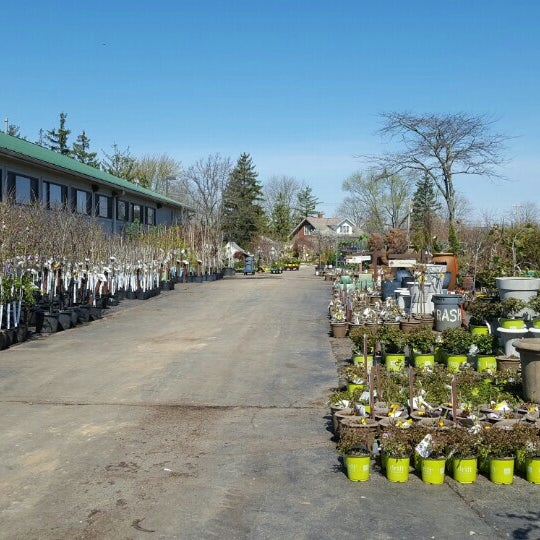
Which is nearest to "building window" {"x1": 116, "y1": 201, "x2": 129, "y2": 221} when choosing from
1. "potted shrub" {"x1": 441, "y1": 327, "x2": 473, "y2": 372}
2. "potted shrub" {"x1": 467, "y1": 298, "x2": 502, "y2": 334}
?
"potted shrub" {"x1": 467, "y1": 298, "x2": 502, "y2": 334}

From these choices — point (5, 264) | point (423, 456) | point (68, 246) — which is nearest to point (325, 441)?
point (423, 456)

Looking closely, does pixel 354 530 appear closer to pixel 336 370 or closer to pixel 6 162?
pixel 336 370

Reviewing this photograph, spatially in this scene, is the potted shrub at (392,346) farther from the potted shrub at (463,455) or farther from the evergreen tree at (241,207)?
the evergreen tree at (241,207)

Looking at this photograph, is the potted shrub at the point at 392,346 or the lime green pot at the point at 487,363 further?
the potted shrub at the point at 392,346

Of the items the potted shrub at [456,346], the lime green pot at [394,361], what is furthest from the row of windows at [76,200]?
the potted shrub at [456,346]

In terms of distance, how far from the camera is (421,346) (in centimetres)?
1098

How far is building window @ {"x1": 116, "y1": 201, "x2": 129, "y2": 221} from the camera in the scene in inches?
1377

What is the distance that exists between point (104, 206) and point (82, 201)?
10.9ft

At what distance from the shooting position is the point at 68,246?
64.0ft

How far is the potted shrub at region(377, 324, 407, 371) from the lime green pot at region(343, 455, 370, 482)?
444 cm

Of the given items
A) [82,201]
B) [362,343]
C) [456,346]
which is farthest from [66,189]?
[456,346]

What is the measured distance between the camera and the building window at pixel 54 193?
2552 centimetres

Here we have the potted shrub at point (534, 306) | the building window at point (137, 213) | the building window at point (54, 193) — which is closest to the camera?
the potted shrub at point (534, 306)

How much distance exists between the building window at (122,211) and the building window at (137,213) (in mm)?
635
